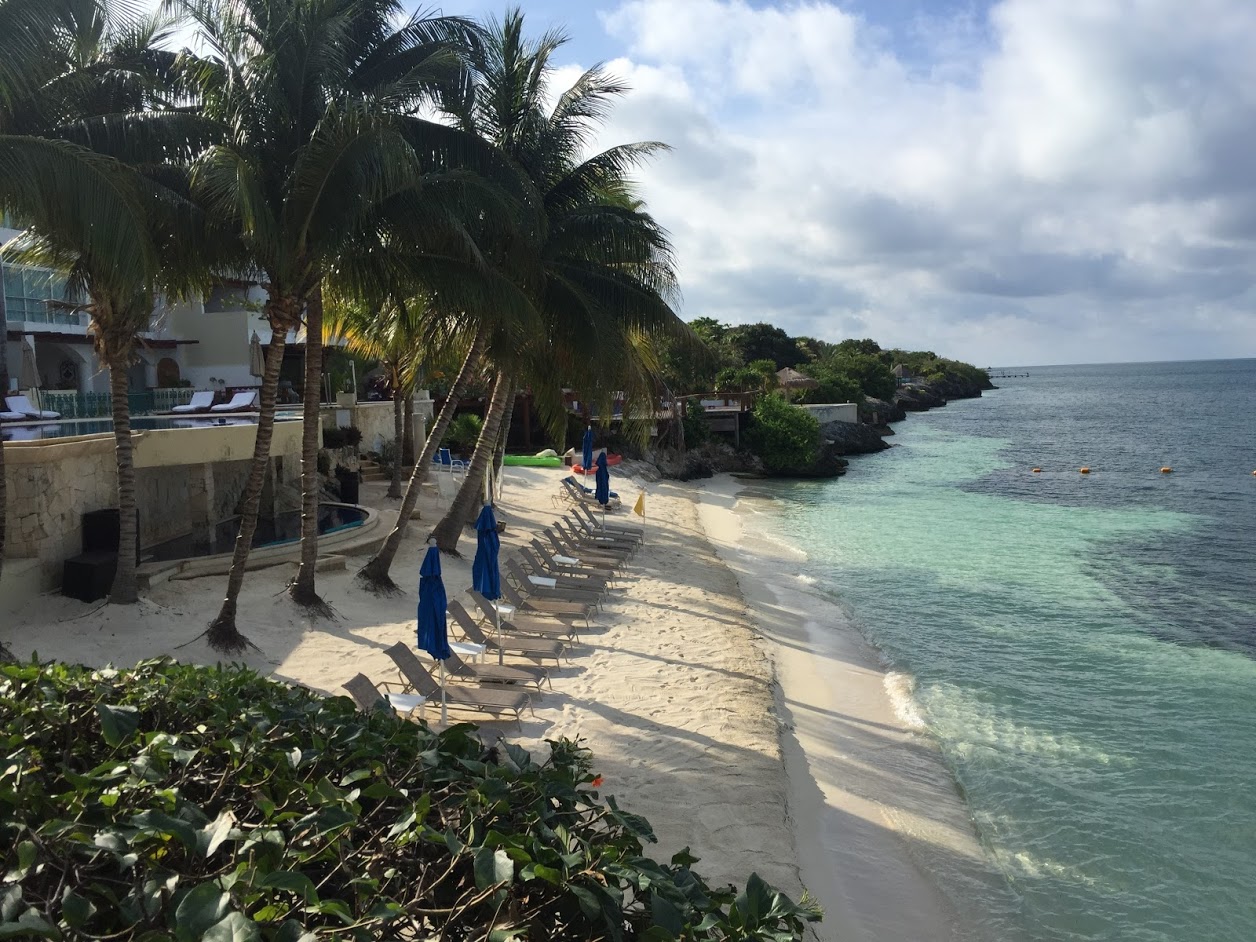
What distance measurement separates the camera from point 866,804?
8750 millimetres

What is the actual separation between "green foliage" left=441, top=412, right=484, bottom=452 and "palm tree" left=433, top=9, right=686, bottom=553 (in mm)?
13192

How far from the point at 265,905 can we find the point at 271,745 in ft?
2.82

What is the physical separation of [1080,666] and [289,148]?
12543 mm

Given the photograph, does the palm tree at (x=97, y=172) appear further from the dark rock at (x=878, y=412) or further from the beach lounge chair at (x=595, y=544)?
the dark rock at (x=878, y=412)

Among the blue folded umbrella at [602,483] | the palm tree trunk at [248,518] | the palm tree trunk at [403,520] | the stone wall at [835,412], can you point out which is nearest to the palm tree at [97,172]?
the palm tree trunk at [248,518]

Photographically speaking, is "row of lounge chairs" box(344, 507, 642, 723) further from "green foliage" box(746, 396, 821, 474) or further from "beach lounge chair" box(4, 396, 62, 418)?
"green foliage" box(746, 396, 821, 474)

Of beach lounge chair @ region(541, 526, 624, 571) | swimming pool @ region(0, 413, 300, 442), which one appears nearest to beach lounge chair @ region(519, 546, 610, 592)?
beach lounge chair @ region(541, 526, 624, 571)

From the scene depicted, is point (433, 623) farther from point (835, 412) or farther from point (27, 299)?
point (835, 412)

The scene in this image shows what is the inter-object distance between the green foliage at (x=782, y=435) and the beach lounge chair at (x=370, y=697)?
32033mm

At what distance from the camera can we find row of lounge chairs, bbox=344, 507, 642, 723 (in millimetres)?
9023

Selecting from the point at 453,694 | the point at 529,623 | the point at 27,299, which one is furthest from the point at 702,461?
the point at 453,694

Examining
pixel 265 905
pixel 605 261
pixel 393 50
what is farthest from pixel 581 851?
pixel 605 261

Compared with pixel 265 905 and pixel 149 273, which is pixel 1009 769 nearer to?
pixel 265 905

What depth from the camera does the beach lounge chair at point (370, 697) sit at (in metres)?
7.95
